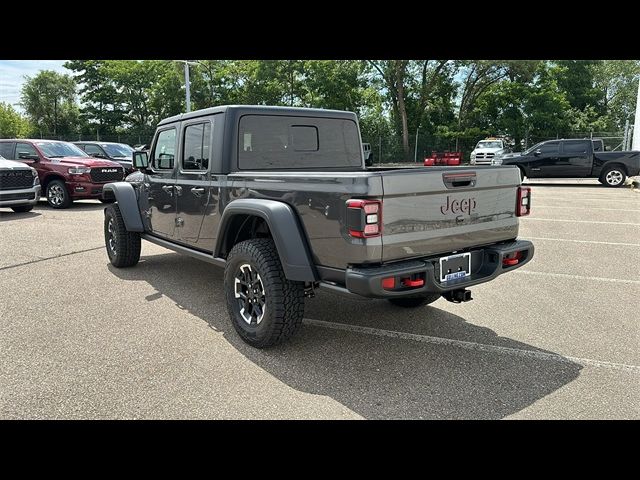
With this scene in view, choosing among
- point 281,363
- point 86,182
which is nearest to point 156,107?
point 86,182

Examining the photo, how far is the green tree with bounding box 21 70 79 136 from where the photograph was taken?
5544 cm

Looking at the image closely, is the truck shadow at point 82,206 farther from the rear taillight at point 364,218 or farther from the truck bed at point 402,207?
the rear taillight at point 364,218

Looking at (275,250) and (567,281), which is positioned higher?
(275,250)

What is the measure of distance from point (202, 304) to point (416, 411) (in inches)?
111

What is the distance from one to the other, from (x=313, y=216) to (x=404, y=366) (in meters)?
1.33

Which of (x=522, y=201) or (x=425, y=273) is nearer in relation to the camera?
(x=425, y=273)

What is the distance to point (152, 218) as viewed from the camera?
5895 millimetres

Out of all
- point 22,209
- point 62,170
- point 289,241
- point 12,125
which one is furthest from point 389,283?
point 12,125

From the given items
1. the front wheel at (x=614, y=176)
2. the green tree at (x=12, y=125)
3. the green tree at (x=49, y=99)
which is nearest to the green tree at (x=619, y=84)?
the front wheel at (x=614, y=176)

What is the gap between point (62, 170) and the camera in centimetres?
1282

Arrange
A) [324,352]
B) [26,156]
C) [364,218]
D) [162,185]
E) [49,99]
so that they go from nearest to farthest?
[364,218], [324,352], [162,185], [26,156], [49,99]

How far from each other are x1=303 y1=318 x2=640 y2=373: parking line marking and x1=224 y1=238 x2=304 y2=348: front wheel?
29.7 inches

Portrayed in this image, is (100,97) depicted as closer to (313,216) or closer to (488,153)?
(488,153)
